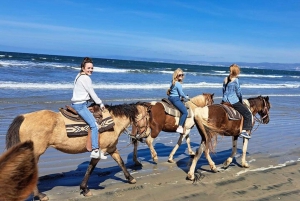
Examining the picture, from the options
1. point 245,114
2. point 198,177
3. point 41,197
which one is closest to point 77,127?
point 41,197

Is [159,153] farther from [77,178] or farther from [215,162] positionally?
[77,178]

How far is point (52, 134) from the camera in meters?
4.92

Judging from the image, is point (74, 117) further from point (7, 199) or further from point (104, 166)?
point (7, 199)

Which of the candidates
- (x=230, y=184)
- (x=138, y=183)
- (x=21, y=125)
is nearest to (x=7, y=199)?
(x=21, y=125)

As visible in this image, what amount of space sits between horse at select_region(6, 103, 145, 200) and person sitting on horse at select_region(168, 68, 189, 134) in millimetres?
1966

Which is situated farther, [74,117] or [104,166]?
[104,166]

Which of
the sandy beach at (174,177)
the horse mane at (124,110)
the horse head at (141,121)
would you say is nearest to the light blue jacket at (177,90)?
the horse head at (141,121)

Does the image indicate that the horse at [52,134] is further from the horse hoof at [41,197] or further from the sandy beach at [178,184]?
the sandy beach at [178,184]

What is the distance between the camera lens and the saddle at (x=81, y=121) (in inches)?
201

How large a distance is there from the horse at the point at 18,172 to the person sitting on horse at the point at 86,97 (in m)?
4.19

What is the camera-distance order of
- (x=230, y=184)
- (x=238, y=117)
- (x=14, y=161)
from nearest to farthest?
(x=14, y=161) < (x=230, y=184) < (x=238, y=117)

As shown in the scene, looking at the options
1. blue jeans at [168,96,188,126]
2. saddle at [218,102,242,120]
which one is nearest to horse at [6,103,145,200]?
blue jeans at [168,96,188,126]

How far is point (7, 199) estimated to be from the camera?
996mm

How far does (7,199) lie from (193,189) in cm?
511
